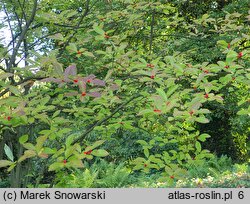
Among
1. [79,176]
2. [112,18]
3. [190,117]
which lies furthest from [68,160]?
[79,176]

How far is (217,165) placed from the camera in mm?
9094

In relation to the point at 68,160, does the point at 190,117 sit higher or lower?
higher

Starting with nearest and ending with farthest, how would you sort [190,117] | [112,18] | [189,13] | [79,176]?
[190,117] < [112,18] < [79,176] < [189,13]

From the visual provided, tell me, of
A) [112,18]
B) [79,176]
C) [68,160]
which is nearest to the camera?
[68,160]

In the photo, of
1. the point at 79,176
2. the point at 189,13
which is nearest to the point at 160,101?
the point at 79,176

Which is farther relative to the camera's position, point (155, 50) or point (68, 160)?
point (155, 50)

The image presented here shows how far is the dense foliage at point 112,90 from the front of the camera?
207 centimetres

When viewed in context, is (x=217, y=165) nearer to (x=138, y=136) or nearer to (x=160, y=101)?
(x=138, y=136)

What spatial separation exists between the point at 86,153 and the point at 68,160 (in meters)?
0.11

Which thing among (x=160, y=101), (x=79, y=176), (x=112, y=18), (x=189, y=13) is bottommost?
(x=79, y=176)

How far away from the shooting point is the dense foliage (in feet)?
6.79

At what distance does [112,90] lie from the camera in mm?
2523
